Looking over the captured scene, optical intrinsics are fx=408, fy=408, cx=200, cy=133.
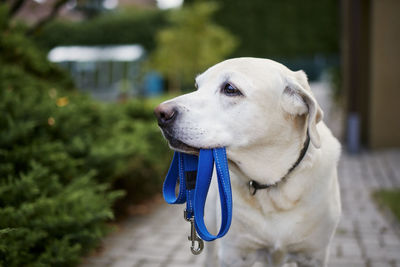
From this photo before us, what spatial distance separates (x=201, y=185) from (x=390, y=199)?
3587mm

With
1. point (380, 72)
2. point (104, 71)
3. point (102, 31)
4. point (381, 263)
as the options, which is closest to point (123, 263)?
point (381, 263)

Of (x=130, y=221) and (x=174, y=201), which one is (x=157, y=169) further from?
(x=174, y=201)

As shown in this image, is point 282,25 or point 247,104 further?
point 282,25

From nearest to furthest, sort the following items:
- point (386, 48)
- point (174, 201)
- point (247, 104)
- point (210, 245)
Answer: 1. point (247, 104)
2. point (174, 201)
3. point (210, 245)
4. point (386, 48)

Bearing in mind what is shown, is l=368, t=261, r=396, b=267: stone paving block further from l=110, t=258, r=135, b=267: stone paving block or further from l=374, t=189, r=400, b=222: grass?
l=110, t=258, r=135, b=267: stone paving block

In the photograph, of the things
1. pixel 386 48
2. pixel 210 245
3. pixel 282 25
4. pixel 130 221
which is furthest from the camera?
pixel 282 25

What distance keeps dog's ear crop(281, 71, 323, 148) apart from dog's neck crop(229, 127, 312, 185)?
14 cm

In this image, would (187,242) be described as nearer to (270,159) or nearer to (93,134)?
(93,134)

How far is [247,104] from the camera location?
2.12 meters

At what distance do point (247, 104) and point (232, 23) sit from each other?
17.0 metres

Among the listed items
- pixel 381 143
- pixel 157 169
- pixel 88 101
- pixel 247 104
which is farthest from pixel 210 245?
pixel 381 143

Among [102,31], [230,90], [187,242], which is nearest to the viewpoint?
[230,90]

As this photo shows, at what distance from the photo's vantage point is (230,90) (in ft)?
7.06

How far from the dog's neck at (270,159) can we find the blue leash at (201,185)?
0.18 m
